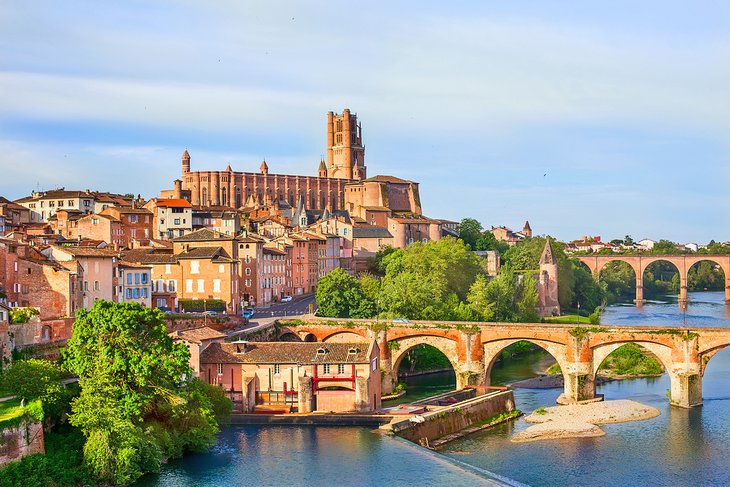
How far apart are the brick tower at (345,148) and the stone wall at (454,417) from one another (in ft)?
319

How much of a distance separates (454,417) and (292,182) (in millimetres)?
91630

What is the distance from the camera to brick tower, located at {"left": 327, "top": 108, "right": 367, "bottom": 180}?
146125 millimetres

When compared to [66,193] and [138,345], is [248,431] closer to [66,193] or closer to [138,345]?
[138,345]

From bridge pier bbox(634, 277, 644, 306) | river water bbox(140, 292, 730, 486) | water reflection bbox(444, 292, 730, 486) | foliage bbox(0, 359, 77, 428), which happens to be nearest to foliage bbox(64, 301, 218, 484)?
foliage bbox(0, 359, 77, 428)

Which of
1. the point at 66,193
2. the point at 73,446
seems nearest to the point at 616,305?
the point at 66,193

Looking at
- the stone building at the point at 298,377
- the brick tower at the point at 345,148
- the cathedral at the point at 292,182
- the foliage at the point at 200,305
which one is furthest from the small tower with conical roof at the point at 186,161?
the stone building at the point at 298,377

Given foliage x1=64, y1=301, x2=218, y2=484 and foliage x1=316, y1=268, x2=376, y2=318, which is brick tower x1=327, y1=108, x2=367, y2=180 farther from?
foliage x1=64, y1=301, x2=218, y2=484

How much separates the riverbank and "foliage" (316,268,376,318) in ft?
63.7

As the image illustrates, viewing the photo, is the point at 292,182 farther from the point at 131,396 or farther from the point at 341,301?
the point at 131,396

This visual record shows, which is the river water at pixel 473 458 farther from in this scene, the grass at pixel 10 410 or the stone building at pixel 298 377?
the grass at pixel 10 410

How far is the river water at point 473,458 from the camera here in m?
36.8

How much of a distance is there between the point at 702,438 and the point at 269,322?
26.8m

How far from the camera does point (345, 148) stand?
480 feet

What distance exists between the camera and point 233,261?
64.9 meters
